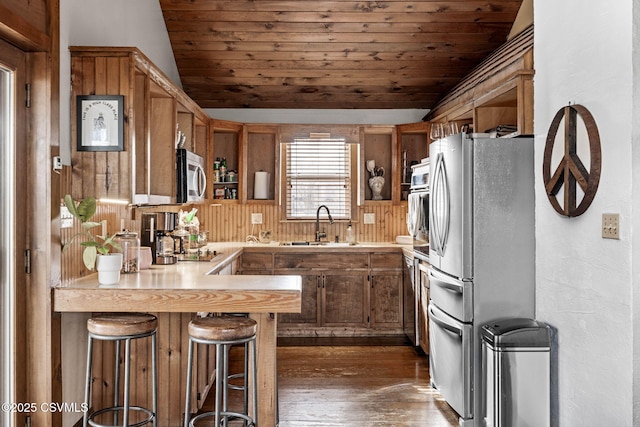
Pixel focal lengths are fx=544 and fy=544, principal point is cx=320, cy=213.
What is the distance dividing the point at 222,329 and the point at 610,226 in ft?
6.04

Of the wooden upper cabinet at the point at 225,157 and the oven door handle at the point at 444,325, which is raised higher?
the wooden upper cabinet at the point at 225,157

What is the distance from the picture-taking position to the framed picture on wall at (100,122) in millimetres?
3148

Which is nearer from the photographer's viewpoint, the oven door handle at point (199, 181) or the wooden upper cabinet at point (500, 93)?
the wooden upper cabinet at point (500, 93)

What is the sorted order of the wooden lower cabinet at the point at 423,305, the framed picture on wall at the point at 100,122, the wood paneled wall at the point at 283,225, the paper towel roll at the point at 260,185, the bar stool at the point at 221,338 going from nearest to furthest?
the bar stool at the point at 221,338
the framed picture on wall at the point at 100,122
the wooden lower cabinet at the point at 423,305
the paper towel roll at the point at 260,185
the wood paneled wall at the point at 283,225

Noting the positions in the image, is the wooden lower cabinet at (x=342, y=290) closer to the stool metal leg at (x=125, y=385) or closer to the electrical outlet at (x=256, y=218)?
the electrical outlet at (x=256, y=218)

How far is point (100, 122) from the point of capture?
3160 mm

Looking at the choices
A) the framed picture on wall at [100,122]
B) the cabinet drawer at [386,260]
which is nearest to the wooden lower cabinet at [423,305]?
the cabinet drawer at [386,260]

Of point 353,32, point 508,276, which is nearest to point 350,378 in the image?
point 508,276

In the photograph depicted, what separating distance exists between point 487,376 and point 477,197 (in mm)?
1035

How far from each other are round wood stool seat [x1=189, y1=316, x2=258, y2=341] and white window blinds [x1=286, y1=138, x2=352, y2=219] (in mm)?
3544

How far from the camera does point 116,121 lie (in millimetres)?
3146

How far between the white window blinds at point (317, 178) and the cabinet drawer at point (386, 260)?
2.79ft

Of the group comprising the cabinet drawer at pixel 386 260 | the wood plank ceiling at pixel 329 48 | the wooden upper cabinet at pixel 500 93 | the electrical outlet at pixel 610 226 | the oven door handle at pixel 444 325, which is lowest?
the oven door handle at pixel 444 325

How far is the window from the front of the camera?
6.26m
